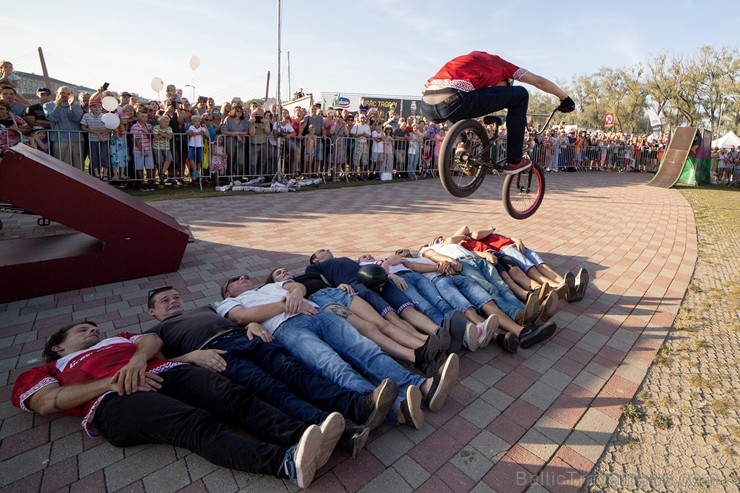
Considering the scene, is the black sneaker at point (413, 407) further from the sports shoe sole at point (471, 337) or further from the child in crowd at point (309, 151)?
the child in crowd at point (309, 151)

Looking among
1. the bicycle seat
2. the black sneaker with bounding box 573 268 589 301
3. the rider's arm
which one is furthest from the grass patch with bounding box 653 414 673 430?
the bicycle seat

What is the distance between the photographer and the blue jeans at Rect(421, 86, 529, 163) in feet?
12.6

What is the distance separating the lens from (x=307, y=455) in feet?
6.63

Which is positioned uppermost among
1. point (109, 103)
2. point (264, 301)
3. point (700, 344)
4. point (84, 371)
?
point (109, 103)

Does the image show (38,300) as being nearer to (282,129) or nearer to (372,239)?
(372,239)

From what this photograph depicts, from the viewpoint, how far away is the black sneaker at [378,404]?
2.35 metres

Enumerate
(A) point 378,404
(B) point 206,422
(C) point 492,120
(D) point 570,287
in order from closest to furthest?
(B) point 206,422, (A) point 378,404, (D) point 570,287, (C) point 492,120

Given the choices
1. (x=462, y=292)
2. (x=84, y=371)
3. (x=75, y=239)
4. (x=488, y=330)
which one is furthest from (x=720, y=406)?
(x=75, y=239)

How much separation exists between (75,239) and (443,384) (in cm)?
502

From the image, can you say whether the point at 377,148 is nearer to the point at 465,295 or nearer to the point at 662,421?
the point at 465,295

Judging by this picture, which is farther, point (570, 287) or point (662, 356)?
point (570, 287)

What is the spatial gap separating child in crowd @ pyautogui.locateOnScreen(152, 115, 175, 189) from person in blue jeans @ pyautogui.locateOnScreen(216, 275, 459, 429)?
7665mm

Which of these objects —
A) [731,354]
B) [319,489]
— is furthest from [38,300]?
[731,354]

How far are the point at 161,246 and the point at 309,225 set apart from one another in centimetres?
280
